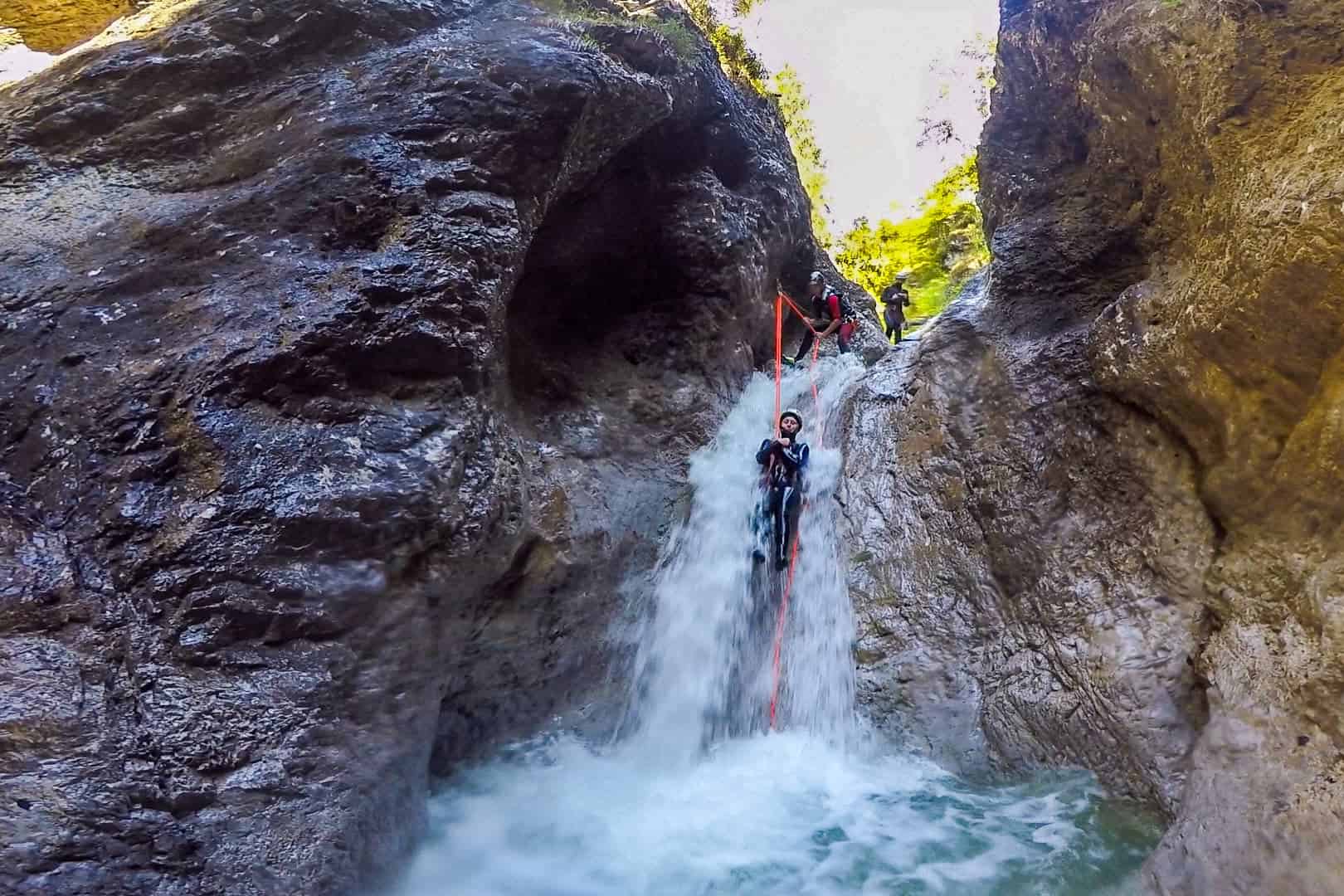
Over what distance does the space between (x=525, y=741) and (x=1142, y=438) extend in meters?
5.38

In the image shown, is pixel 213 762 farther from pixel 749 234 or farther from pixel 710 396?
pixel 749 234

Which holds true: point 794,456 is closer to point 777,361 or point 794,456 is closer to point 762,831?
point 777,361

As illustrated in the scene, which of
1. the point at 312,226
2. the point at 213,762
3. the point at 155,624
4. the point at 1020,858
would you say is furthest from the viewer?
the point at 312,226

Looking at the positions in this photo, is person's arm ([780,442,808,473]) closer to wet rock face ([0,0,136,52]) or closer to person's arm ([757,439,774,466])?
person's arm ([757,439,774,466])

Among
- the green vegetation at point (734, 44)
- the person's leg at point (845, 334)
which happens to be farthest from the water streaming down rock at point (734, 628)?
the green vegetation at point (734, 44)

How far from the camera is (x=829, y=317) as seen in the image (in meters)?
12.3

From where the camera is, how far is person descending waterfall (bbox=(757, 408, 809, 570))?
7.80 meters

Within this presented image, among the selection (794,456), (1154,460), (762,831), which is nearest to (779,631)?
(794,456)

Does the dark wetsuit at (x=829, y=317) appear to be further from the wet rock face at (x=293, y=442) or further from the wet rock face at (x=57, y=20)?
Result: the wet rock face at (x=57, y=20)

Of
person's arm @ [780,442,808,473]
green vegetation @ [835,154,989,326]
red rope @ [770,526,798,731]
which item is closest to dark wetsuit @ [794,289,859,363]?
person's arm @ [780,442,808,473]

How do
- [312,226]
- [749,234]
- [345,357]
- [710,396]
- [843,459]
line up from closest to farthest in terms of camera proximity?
[345,357] < [312,226] < [843,459] < [710,396] < [749,234]

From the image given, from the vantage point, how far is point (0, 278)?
495 cm

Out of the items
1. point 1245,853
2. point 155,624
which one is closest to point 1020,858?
point 1245,853

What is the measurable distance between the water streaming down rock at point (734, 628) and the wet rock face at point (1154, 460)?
430mm
